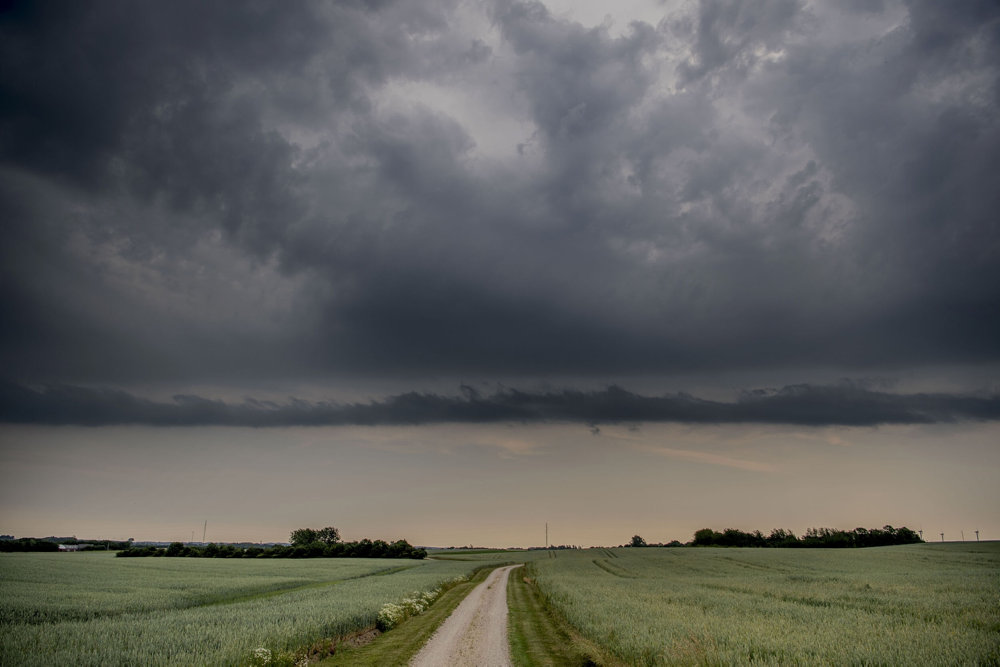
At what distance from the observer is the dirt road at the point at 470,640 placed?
16.9 m

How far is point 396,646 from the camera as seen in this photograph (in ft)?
63.3

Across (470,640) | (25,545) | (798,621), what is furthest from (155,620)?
(25,545)

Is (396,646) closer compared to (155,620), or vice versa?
(396,646)

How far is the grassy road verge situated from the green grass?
363cm

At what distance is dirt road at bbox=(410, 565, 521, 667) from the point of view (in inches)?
664

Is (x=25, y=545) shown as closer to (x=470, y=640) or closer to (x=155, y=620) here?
(x=155, y=620)

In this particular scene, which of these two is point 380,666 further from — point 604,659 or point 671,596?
point 671,596

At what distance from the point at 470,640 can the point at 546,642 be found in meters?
3.04

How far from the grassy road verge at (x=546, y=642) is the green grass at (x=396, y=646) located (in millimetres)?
3632

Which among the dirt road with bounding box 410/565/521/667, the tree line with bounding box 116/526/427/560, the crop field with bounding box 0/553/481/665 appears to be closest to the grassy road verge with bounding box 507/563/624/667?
the dirt road with bounding box 410/565/521/667

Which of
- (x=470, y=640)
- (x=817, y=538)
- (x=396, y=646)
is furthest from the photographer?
(x=817, y=538)

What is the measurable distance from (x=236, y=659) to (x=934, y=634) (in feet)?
78.4

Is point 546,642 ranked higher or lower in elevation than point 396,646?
lower

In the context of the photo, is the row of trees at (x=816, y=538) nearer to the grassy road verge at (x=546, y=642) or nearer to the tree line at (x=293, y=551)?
the tree line at (x=293, y=551)
